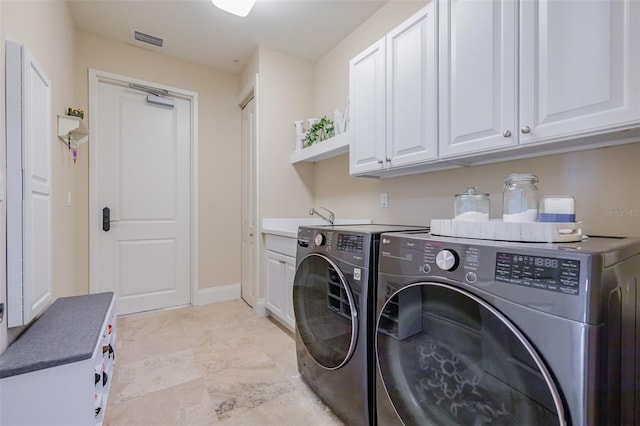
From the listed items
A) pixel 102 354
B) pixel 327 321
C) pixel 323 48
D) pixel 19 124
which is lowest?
pixel 102 354

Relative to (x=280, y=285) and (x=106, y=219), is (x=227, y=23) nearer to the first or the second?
(x=106, y=219)

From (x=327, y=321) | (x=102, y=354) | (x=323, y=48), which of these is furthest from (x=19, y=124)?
(x=323, y=48)

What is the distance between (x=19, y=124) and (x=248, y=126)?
217 cm

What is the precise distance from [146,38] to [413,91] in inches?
104

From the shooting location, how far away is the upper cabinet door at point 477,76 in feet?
3.99

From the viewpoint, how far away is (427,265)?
101cm

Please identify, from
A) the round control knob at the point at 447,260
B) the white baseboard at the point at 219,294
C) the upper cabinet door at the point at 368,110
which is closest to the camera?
the round control knob at the point at 447,260

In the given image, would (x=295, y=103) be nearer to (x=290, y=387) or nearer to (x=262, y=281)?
(x=262, y=281)

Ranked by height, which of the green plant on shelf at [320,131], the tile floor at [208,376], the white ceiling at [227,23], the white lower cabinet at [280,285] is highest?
the white ceiling at [227,23]

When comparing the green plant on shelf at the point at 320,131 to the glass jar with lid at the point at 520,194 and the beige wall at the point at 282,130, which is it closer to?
the beige wall at the point at 282,130

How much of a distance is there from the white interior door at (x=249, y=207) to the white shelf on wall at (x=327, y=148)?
18.8 inches

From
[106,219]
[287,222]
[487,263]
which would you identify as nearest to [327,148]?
[287,222]

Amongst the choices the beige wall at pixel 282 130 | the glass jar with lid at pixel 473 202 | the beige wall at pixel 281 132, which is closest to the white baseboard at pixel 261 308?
the beige wall at pixel 281 132

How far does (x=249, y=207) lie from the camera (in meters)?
3.15
